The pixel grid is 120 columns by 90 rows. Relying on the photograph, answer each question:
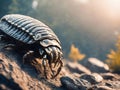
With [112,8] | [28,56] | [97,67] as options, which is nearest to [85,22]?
[112,8]

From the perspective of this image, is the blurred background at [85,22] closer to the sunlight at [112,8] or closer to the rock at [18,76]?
the sunlight at [112,8]

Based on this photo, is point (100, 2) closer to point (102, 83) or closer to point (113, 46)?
point (113, 46)

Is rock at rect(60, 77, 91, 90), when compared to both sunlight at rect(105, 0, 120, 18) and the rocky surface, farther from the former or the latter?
sunlight at rect(105, 0, 120, 18)

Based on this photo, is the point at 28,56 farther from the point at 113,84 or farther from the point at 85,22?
the point at 85,22

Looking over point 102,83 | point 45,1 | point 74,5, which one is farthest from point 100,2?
point 102,83

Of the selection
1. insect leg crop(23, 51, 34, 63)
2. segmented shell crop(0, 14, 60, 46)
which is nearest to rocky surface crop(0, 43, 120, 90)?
insect leg crop(23, 51, 34, 63)

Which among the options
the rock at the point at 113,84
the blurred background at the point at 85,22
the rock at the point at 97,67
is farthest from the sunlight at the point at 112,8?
the rock at the point at 113,84

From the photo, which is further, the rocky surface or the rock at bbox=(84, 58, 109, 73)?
the rock at bbox=(84, 58, 109, 73)
